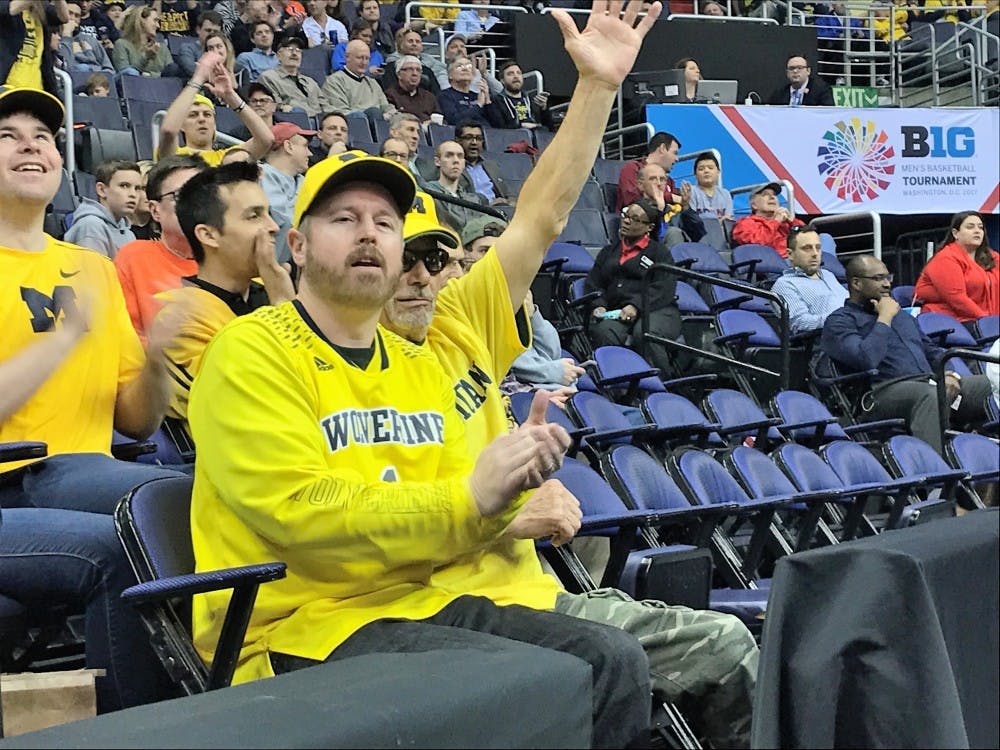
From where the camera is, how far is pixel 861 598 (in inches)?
78.2

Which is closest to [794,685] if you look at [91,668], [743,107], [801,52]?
[91,668]

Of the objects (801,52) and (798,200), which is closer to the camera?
(798,200)

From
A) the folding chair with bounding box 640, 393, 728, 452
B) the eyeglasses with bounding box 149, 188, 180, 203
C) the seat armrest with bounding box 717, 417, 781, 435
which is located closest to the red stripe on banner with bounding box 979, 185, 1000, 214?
the seat armrest with bounding box 717, 417, 781, 435

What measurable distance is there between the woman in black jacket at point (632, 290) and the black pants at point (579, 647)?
566 centimetres

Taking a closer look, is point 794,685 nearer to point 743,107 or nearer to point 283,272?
point 283,272

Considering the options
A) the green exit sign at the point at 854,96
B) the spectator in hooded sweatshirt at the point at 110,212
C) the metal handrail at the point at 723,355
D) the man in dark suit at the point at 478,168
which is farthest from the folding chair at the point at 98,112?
the green exit sign at the point at 854,96

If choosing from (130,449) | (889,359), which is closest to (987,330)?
(889,359)

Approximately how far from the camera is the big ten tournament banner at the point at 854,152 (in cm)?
1162

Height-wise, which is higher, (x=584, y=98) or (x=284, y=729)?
(x=584, y=98)

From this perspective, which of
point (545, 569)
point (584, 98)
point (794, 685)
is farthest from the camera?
point (545, 569)

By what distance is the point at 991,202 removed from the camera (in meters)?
12.8

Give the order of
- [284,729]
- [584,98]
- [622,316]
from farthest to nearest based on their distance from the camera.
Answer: [622,316] → [584,98] → [284,729]

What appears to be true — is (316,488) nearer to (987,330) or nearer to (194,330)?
(194,330)

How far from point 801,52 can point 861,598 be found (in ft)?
43.8
